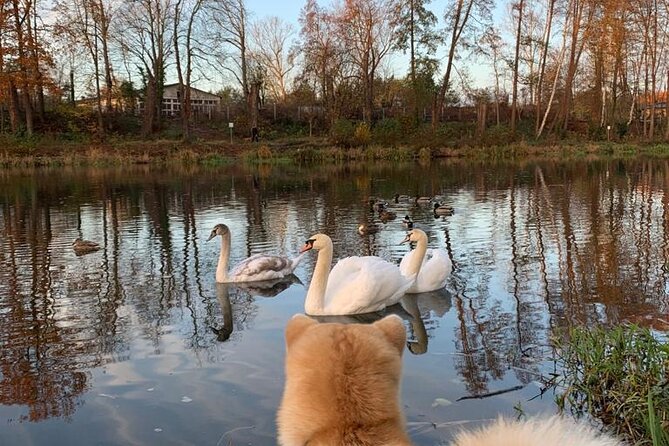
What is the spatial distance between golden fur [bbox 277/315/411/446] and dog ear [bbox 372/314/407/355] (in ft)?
0.09

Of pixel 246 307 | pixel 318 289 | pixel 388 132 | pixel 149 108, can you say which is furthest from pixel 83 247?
pixel 149 108

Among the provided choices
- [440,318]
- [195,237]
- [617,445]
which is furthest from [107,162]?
[617,445]

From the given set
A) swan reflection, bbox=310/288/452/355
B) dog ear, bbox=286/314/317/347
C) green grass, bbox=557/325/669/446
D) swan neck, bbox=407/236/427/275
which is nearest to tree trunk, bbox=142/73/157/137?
swan neck, bbox=407/236/427/275

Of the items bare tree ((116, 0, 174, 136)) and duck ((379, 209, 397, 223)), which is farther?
bare tree ((116, 0, 174, 136))

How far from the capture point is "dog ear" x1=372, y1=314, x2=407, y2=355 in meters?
1.93

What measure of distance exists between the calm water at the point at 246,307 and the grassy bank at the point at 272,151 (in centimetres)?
2127

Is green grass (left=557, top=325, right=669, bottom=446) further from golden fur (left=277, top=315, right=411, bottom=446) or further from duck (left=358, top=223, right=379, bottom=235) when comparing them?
duck (left=358, top=223, right=379, bottom=235)

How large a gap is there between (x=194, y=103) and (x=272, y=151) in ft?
72.3

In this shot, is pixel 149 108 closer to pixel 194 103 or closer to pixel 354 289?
pixel 194 103

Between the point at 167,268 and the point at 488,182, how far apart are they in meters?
17.5

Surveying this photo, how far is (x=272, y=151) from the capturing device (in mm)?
43812

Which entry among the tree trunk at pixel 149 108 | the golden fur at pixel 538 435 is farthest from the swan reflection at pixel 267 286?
the tree trunk at pixel 149 108

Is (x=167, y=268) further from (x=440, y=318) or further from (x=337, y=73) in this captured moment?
(x=337, y=73)

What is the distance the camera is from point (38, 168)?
124 ft
